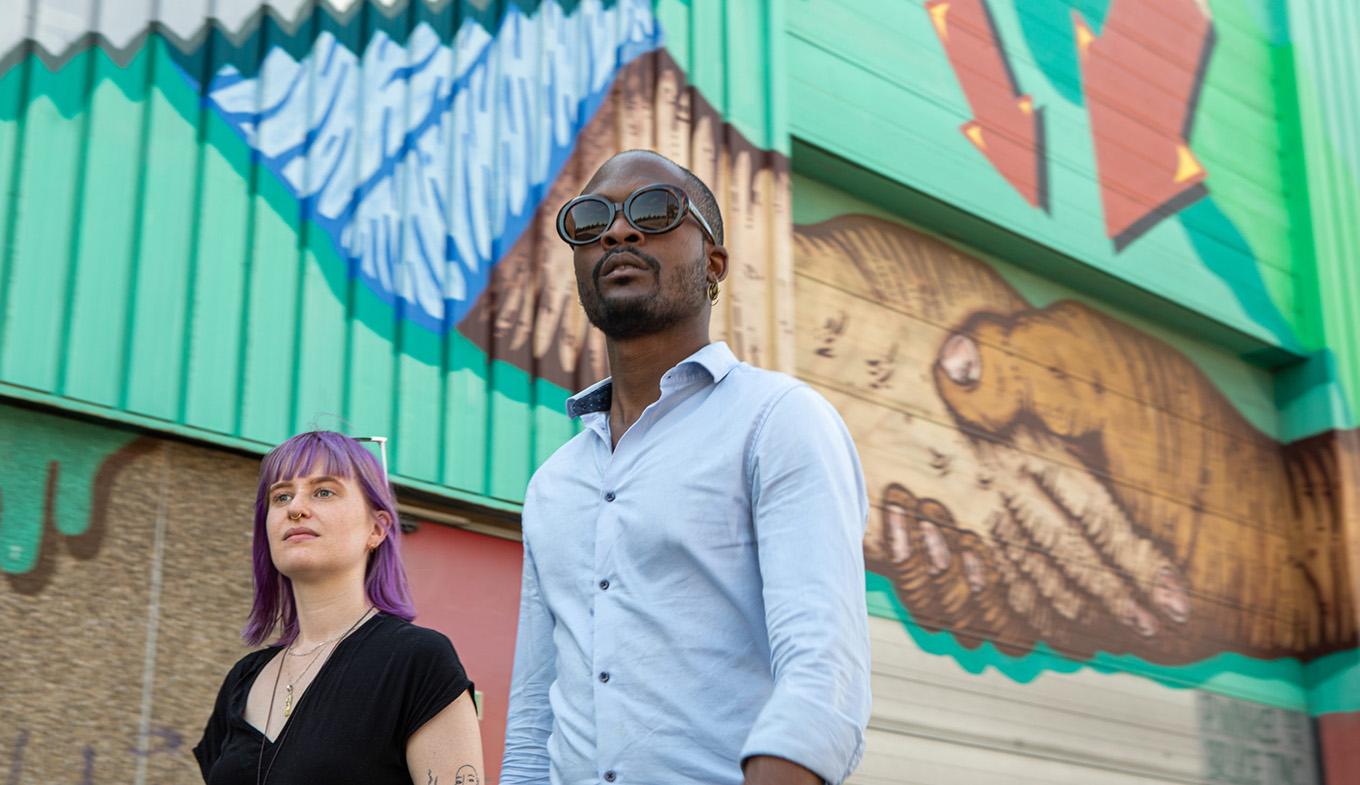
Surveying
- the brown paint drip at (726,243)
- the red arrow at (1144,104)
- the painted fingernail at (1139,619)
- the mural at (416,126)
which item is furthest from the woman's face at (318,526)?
the red arrow at (1144,104)

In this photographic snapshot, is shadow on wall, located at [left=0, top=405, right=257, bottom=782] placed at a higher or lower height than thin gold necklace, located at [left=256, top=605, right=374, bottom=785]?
higher

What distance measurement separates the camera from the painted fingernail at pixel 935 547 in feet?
22.3

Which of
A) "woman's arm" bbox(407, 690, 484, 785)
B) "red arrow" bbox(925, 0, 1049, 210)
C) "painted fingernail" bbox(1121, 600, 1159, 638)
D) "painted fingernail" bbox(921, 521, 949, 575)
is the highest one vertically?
"red arrow" bbox(925, 0, 1049, 210)

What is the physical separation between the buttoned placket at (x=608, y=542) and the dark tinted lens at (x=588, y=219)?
0.77 ft

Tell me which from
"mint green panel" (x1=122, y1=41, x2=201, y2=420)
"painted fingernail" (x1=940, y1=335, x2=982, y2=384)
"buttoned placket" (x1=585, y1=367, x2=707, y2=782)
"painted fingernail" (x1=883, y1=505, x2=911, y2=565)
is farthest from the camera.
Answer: "painted fingernail" (x1=940, y1=335, x2=982, y2=384)

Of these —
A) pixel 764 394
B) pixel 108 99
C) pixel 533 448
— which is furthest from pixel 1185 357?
pixel 764 394

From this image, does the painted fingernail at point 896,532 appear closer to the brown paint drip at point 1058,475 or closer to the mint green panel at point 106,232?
the brown paint drip at point 1058,475

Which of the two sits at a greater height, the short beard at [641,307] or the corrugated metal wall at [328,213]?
the corrugated metal wall at [328,213]

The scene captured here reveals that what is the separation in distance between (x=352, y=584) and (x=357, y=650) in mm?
186

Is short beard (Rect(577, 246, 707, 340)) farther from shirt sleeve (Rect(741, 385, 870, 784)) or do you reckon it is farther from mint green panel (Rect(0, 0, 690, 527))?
mint green panel (Rect(0, 0, 690, 527))

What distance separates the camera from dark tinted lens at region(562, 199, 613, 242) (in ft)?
6.34

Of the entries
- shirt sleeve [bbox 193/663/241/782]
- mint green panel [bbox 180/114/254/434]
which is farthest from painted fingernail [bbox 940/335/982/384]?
shirt sleeve [bbox 193/663/241/782]

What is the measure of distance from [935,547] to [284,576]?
14.5ft

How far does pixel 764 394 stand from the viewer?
1814 mm
